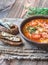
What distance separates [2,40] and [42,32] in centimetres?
21

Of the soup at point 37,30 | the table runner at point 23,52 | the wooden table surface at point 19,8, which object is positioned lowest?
the table runner at point 23,52

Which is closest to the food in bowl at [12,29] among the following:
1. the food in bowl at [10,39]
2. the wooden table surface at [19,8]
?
the food in bowl at [10,39]

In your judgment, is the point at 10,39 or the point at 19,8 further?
the point at 19,8

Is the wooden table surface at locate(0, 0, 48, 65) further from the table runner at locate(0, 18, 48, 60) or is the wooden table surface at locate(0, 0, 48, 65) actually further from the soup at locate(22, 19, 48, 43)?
the soup at locate(22, 19, 48, 43)

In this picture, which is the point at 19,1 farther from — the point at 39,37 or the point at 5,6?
the point at 39,37

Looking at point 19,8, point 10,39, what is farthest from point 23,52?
point 19,8

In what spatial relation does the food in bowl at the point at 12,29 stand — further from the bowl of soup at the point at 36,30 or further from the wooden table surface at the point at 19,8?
the wooden table surface at the point at 19,8

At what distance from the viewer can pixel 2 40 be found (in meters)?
1.15

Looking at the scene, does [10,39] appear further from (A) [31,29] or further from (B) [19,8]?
(B) [19,8]

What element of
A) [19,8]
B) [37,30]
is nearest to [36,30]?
[37,30]

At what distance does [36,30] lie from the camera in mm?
1193

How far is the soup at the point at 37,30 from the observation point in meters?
1.14

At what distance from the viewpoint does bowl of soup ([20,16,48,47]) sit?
1.13 metres

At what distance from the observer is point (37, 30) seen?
1.19 metres
